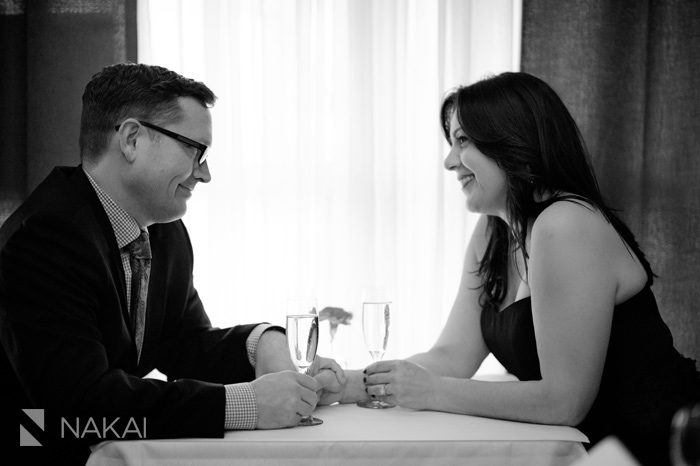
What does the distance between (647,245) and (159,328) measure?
101 inches

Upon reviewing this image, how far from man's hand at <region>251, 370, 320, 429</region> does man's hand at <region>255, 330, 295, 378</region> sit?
31 cm

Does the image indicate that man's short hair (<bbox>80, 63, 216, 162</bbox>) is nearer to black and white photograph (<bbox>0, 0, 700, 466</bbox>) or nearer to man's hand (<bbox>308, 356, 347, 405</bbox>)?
black and white photograph (<bbox>0, 0, 700, 466</bbox>)

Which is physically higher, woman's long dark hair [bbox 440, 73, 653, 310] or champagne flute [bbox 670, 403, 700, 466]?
woman's long dark hair [bbox 440, 73, 653, 310]

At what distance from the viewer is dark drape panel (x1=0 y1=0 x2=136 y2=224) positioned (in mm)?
3568

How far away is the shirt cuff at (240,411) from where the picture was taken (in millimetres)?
1502

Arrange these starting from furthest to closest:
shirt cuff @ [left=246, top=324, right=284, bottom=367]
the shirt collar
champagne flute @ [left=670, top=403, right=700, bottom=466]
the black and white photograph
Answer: shirt cuff @ [left=246, top=324, right=284, bottom=367] < the shirt collar < the black and white photograph < champagne flute @ [left=670, top=403, right=700, bottom=466]

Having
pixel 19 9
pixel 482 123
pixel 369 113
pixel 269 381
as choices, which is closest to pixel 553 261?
pixel 482 123

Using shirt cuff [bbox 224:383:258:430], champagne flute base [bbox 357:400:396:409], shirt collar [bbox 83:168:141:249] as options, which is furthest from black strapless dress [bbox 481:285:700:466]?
shirt collar [bbox 83:168:141:249]

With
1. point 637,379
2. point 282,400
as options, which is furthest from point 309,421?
point 637,379

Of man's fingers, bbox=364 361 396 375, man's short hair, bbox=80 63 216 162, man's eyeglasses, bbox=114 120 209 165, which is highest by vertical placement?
man's short hair, bbox=80 63 216 162

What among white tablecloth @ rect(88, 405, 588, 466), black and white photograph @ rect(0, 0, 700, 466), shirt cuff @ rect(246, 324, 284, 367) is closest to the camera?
white tablecloth @ rect(88, 405, 588, 466)

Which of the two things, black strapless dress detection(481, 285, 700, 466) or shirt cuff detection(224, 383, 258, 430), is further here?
black strapless dress detection(481, 285, 700, 466)

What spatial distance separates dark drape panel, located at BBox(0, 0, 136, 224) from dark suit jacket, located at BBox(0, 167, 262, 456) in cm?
184

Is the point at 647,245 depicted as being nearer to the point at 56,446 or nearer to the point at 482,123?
the point at 482,123
